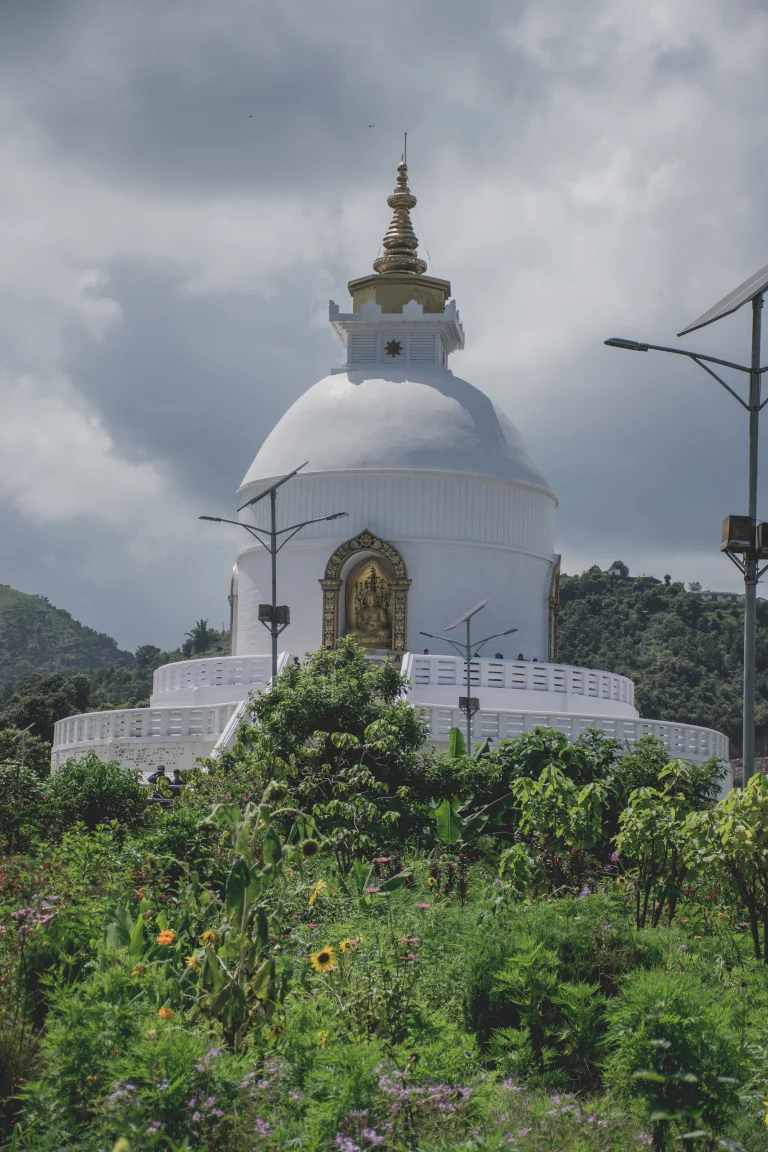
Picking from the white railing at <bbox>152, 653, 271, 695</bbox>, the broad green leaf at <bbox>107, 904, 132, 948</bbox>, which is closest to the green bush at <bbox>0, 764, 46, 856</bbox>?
the broad green leaf at <bbox>107, 904, 132, 948</bbox>

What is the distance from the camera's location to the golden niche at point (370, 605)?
32312 mm

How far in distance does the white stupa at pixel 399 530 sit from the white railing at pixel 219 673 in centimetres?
4

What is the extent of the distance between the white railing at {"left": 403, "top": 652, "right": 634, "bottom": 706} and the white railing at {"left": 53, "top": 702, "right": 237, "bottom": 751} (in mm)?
3800

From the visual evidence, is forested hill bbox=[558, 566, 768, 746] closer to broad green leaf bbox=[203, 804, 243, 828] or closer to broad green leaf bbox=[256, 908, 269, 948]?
broad green leaf bbox=[203, 804, 243, 828]

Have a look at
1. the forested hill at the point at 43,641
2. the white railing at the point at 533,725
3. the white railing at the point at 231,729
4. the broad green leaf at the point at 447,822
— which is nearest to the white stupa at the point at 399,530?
the white railing at the point at 231,729

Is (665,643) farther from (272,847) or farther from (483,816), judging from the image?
(272,847)

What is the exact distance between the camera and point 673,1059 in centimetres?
671

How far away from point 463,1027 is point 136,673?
79089 millimetres

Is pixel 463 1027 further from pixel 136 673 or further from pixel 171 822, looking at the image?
pixel 136 673

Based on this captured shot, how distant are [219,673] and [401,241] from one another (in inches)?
624

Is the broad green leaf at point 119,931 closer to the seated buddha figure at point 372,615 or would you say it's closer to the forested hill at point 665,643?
the seated buddha figure at point 372,615

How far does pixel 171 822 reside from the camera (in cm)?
1320

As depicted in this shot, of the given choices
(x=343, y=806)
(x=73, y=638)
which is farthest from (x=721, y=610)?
(x=73, y=638)

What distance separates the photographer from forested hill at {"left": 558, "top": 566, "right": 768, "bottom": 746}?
62.8m
